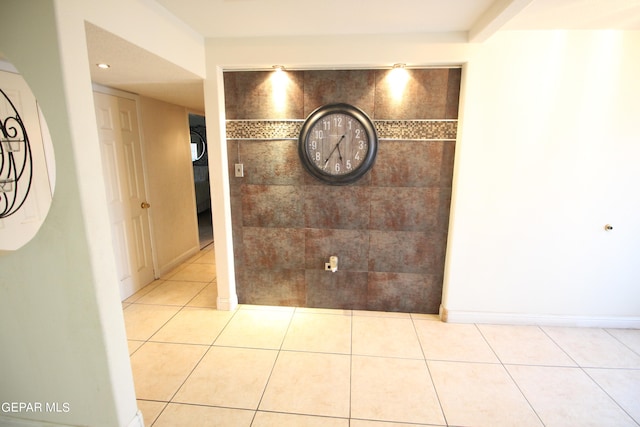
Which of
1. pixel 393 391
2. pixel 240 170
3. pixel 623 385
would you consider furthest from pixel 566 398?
pixel 240 170

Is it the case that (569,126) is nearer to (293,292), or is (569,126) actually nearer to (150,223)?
(293,292)

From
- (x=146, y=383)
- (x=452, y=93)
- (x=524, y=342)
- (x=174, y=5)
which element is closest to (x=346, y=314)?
(x=524, y=342)

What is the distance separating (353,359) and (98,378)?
4.96ft

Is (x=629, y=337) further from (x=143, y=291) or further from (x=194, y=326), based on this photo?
(x=143, y=291)

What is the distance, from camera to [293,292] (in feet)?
8.89

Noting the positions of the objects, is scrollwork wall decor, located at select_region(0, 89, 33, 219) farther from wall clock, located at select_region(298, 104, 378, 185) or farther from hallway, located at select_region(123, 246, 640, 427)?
wall clock, located at select_region(298, 104, 378, 185)

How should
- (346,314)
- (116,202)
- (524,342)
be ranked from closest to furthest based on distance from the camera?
(524,342) < (346,314) < (116,202)

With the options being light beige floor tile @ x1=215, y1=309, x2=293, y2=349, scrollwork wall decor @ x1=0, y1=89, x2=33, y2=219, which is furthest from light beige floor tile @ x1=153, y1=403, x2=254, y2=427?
scrollwork wall decor @ x1=0, y1=89, x2=33, y2=219

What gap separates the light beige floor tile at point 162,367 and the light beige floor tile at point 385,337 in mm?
1212

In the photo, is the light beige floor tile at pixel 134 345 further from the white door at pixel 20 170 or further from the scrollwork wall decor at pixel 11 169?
the scrollwork wall decor at pixel 11 169

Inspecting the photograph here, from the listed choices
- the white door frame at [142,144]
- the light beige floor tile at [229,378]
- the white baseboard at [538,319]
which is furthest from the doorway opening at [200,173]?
the white baseboard at [538,319]

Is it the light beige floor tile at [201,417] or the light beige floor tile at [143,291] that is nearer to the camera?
the light beige floor tile at [201,417]

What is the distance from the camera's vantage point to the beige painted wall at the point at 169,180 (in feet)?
10.6

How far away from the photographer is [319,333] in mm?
2369
